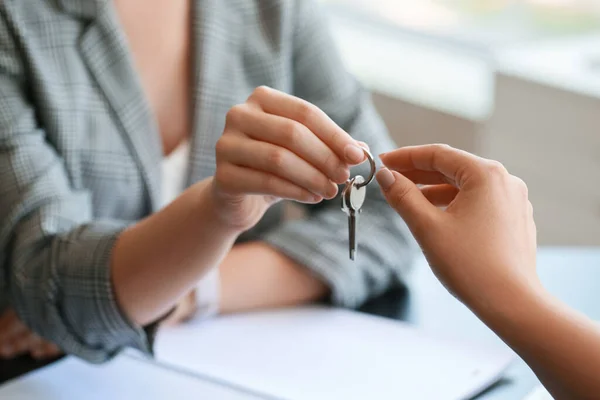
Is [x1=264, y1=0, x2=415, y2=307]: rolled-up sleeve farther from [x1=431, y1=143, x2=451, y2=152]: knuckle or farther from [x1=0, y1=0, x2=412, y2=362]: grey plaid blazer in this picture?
[x1=431, y1=143, x2=451, y2=152]: knuckle

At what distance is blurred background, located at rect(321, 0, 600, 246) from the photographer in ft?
6.37

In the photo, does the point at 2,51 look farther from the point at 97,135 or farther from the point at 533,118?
the point at 533,118

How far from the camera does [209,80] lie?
117cm

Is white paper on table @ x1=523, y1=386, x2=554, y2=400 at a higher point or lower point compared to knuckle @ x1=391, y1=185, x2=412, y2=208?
lower

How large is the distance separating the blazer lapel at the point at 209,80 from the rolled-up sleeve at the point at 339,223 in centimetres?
11

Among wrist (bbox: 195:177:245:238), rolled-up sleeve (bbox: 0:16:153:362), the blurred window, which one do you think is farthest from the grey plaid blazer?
the blurred window

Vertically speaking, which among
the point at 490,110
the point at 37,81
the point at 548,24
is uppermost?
the point at 37,81

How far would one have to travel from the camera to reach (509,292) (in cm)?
60

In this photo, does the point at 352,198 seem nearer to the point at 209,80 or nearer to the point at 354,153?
the point at 354,153

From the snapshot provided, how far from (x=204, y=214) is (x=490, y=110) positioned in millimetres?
1343

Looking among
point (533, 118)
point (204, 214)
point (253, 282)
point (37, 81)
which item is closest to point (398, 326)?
point (253, 282)

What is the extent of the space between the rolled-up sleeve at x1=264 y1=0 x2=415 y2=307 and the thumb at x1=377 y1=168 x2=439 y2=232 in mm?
395

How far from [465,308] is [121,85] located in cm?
50

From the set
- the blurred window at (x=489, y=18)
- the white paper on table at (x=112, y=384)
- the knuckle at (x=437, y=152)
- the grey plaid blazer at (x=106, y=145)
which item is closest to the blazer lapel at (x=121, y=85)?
the grey plaid blazer at (x=106, y=145)
